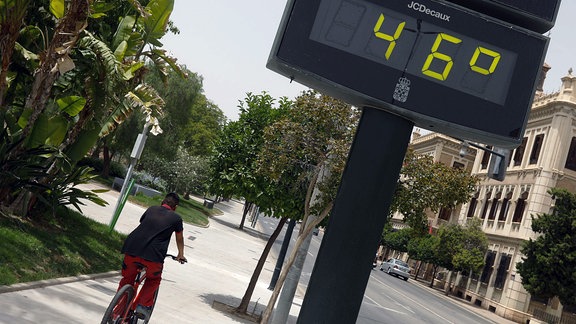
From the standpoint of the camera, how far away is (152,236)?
26.1ft

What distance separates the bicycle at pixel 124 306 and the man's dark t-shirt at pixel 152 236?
7.9 inches

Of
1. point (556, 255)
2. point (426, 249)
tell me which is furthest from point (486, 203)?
point (556, 255)

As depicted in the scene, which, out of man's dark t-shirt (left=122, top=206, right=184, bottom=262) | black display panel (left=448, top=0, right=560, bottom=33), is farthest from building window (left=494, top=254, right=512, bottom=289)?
black display panel (left=448, top=0, right=560, bottom=33)

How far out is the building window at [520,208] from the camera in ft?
163

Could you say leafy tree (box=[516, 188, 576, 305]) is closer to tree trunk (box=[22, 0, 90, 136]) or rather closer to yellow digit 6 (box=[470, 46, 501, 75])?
tree trunk (box=[22, 0, 90, 136])

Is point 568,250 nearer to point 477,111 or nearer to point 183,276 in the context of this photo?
point 183,276

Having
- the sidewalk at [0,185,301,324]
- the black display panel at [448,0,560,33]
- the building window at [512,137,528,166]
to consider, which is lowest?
the sidewalk at [0,185,301,324]

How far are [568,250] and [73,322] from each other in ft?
113

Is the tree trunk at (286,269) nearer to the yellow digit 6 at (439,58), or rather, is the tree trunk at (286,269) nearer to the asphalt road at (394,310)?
the asphalt road at (394,310)

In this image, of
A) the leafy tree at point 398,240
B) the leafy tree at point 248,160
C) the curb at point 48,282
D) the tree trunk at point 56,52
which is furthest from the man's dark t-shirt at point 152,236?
the leafy tree at point 398,240

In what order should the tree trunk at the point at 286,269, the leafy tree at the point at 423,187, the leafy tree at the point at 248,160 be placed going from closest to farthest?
the leafy tree at the point at 423,187
the tree trunk at the point at 286,269
the leafy tree at the point at 248,160

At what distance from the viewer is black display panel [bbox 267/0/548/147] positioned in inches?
173

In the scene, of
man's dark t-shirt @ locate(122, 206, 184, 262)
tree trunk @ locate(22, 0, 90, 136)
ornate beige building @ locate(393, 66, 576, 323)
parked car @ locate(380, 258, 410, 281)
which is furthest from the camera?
parked car @ locate(380, 258, 410, 281)

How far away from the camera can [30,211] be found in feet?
49.6
